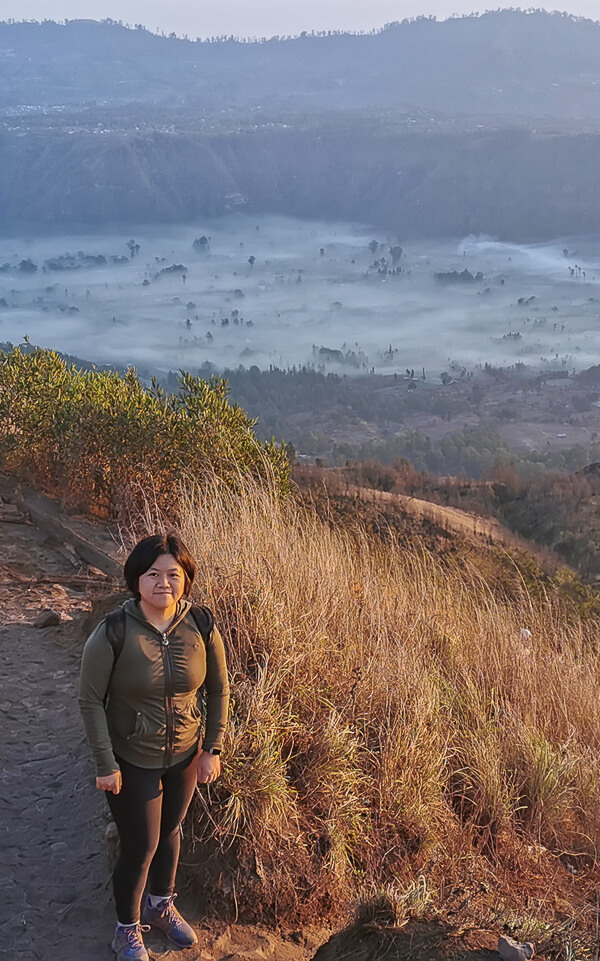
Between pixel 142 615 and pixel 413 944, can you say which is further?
pixel 413 944

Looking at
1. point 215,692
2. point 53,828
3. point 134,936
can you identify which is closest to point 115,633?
point 215,692

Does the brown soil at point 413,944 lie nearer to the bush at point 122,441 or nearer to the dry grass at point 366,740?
the dry grass at point 366,740

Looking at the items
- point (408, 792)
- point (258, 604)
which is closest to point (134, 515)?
point (258, 604)

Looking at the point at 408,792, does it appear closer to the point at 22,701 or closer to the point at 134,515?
the point at 22,701

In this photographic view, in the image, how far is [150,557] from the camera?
2.77m

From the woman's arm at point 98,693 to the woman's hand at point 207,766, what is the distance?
33 cm

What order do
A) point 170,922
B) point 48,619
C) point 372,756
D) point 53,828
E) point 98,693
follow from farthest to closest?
point 48,619
point 372,756
point 53,828
point 170,922
point 98,693

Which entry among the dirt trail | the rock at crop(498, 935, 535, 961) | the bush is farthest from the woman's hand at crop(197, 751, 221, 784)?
the bush

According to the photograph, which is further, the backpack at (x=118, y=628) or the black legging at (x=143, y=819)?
the black legging at (x=143, y=819)

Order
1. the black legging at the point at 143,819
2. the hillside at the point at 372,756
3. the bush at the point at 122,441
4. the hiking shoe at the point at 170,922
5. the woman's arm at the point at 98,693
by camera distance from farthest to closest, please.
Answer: the bush at the point at 122,441
the hillside at the point at 372,756
the hiking shoe at the point at 170,922
the black legging at the point at 143,819
the woman's arm at the point at 98,693

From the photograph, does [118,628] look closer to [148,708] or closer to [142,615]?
[142,615]

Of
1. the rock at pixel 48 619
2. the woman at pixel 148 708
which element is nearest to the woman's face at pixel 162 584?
the woman at pixel 148 708

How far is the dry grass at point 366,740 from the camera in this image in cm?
339

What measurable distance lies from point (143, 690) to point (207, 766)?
389 mm
